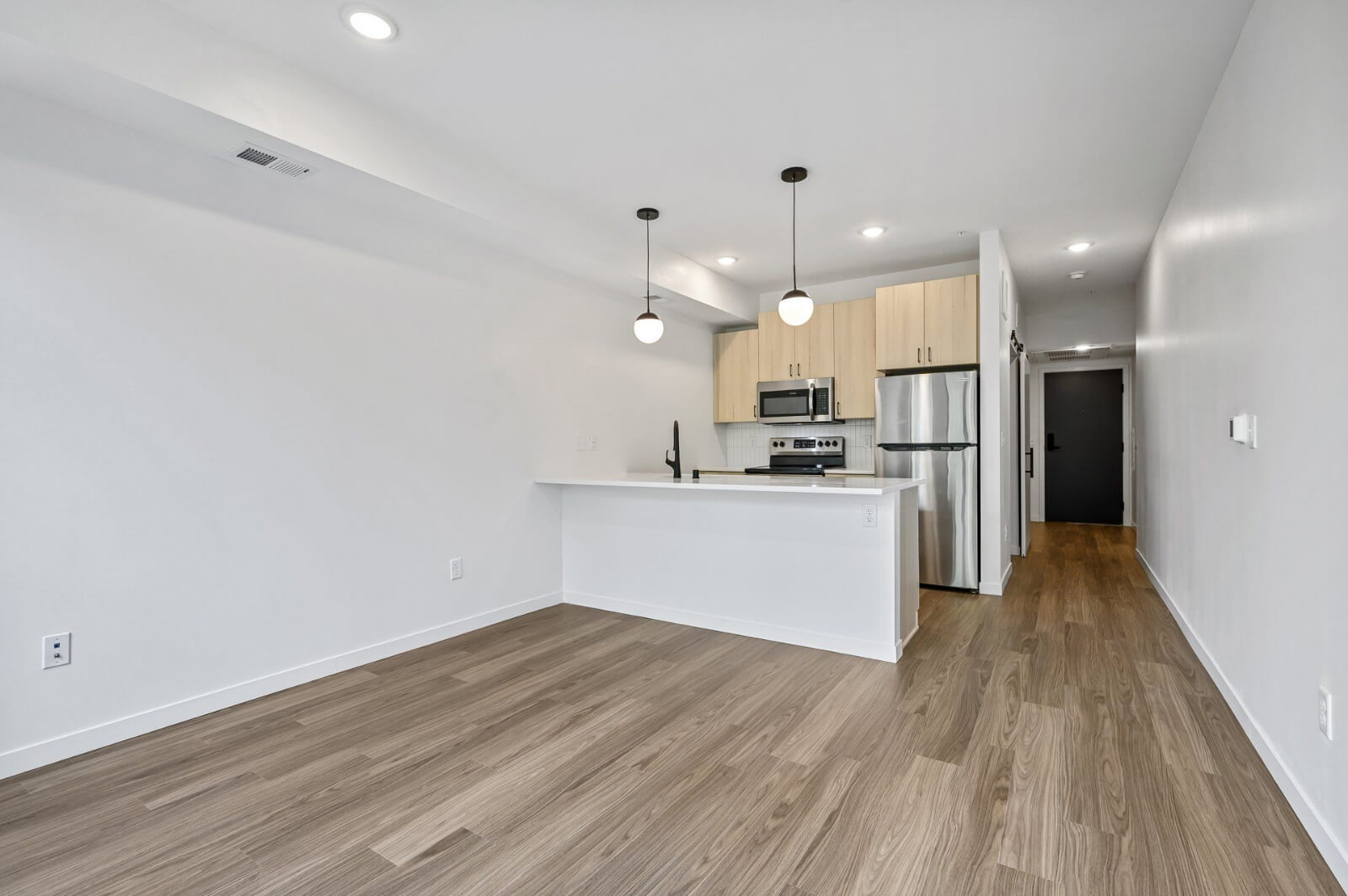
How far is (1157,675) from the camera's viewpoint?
9.80 feet

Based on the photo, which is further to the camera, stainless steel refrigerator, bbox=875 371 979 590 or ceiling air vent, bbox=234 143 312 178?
stainless steel refrigerator, bbox=875 371 979 590

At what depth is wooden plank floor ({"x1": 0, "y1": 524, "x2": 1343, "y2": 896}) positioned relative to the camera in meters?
1.63

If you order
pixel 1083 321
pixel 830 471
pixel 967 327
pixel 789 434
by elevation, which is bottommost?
pixel 830 471

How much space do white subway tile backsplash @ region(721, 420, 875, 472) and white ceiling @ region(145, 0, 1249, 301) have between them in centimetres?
222

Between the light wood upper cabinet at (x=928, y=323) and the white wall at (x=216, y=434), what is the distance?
9.77 ft

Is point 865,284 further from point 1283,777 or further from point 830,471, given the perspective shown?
point 1283,777

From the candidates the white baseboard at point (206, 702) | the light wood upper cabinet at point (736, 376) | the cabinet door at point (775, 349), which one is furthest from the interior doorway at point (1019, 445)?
the white baseboard at point (206, 702)

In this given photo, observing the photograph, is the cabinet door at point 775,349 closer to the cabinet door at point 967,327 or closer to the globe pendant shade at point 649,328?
the cabinet door at point 967,327

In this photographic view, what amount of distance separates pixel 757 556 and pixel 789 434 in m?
2.88

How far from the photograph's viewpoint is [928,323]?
494 centimetres

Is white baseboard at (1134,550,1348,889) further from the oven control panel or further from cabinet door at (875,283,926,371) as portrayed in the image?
the oven control panel

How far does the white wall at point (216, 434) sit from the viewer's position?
7.35ft

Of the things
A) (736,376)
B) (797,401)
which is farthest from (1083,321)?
(736,376)

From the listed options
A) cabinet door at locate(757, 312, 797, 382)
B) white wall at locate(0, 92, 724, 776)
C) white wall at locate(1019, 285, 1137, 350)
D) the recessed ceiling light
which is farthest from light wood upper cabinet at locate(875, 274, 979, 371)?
the recessed ceiling light
